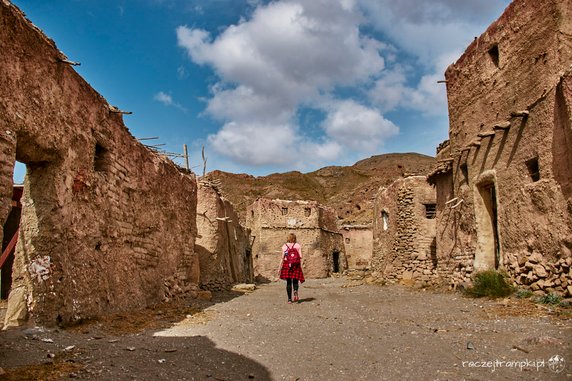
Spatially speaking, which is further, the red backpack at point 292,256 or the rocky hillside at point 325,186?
the rocky hillside at point 325,186

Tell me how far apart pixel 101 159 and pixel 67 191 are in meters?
1.44

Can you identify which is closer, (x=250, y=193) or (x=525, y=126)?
(x=525, y=126)

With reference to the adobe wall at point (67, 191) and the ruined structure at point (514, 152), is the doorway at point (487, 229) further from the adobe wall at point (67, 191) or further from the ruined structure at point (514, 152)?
the adobe wall at point (67, 191)

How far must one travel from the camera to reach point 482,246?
1084 centimetres

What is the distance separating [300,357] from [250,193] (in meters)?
54.0

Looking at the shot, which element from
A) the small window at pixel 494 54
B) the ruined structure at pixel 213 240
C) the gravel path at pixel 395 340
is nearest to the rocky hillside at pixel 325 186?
the ruined structure at pixel 213 240

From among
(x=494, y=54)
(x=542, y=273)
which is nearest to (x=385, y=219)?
(x=494, y=54)

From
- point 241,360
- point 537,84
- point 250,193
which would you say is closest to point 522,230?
point 537,84

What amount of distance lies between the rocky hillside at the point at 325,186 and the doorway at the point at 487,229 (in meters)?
29.2

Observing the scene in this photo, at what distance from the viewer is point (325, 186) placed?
6612 centimetres

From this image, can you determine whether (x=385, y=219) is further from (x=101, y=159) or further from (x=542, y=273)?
(x=101, y=159)

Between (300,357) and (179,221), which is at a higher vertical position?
(179,221)

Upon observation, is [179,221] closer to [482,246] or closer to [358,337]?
[358,337]

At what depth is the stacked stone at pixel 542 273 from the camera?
7613 mm
